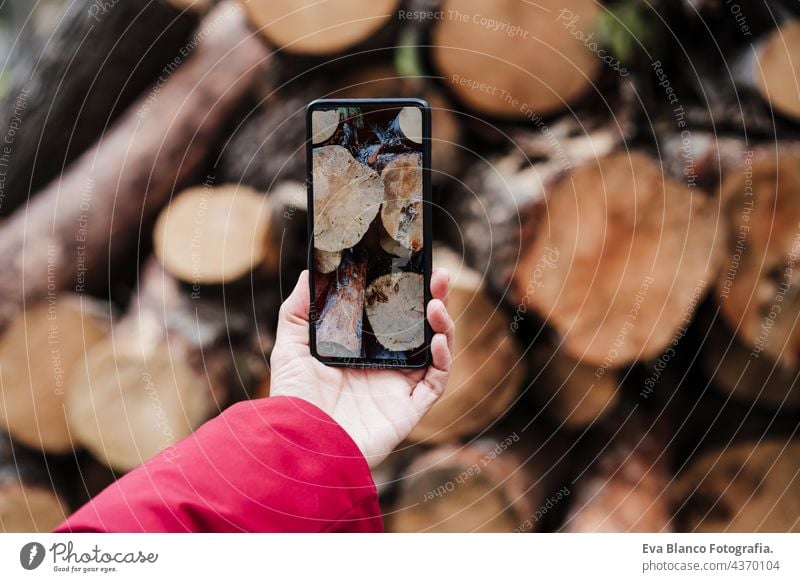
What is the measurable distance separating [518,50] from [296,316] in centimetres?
31

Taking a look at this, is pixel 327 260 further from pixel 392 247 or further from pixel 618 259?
pixel 618 259

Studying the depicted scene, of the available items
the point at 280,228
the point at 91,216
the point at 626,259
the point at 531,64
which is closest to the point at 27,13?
the point at 91,216

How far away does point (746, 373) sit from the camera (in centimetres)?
59

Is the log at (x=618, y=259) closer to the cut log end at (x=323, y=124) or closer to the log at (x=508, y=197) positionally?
the log at (x=508, y=197)

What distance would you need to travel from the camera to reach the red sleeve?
1.88 feet

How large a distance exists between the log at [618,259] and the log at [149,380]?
0.30 m

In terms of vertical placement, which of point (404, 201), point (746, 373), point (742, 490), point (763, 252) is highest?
point (404, 201)

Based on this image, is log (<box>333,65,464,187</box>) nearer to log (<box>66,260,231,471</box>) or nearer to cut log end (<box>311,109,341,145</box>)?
cut log end (<box>311,109,341,145</box>)

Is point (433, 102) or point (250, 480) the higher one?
point (433, 102)

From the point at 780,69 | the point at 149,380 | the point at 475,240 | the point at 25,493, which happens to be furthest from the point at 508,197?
the point at 25,493

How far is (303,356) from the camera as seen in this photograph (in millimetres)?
596

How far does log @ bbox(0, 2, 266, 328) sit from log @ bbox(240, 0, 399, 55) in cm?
3
